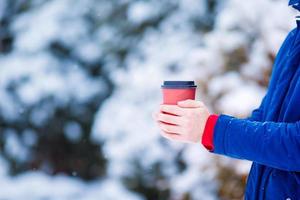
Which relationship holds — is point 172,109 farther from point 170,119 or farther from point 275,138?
point 275,138

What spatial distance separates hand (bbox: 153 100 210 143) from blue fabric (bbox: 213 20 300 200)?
0.04 meters

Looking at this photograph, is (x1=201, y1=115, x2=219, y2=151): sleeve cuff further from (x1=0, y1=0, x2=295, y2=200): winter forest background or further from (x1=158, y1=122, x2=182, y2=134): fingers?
(x1=0, y1=0, x2=295, y2=200): winter forest background

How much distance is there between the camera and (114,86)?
253 cm

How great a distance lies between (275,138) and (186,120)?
0.19 metres

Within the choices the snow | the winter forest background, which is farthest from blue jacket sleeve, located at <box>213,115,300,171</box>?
the snow

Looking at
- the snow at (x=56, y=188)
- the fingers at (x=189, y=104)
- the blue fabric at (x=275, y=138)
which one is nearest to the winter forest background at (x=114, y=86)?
the snow at (x=56, y=188)

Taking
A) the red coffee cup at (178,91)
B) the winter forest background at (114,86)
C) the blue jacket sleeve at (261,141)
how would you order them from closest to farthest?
the blue jacket sleeve at (261,141) → the red coffee cup at (178,91) → the winter forest background at (114,86)

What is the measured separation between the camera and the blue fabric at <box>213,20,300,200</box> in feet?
2.89

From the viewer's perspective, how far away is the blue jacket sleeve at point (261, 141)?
2.87 ft

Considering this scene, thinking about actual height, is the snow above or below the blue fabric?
below

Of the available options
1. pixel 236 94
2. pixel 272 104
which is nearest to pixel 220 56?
pixel 236 94

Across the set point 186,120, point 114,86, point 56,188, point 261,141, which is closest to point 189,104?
point 186,120

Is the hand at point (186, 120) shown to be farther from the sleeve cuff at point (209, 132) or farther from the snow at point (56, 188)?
the snow at point (56, 188)

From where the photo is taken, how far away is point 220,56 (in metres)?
2.49
